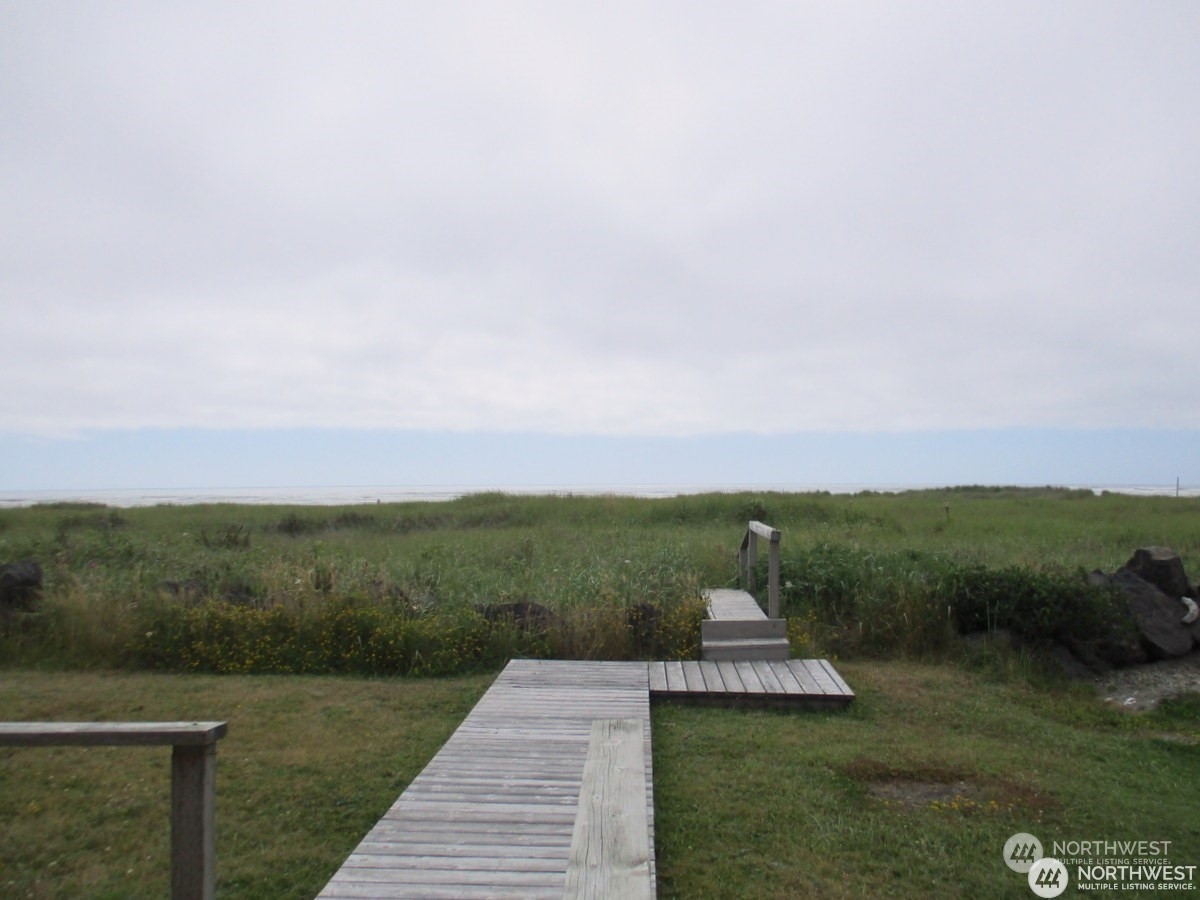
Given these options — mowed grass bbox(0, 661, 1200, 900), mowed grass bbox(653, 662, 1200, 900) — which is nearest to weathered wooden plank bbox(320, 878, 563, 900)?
mowed grass bbox(0, 661, 1200, 900)

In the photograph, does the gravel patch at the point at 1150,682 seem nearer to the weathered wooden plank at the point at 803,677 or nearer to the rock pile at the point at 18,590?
the weathered wooden plank at the point at 803,677

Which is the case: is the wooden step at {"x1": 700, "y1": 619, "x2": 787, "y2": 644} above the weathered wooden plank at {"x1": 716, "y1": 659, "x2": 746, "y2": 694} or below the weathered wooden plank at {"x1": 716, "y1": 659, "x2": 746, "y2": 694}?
above

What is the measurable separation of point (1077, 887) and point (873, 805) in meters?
1.19

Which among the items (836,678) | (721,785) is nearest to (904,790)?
(721,785)

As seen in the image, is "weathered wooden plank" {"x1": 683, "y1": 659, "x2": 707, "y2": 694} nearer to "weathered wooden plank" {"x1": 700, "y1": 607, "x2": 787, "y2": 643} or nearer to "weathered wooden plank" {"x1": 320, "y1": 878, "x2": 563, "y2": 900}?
"weathered wooden plank" {"x1": 700, "y1": 607, "x2": 787, "y2": 643}

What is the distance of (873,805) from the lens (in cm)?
508

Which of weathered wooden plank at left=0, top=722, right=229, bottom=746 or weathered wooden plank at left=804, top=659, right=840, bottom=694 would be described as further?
weathered wooden plank at left=804, top=659, right=840, bottom=694

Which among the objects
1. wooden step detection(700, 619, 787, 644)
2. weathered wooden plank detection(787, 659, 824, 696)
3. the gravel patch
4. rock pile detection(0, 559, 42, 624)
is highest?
rock pile detection(0, 559, 42, 624)

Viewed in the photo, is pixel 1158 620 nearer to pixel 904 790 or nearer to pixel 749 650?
pixel 749 650

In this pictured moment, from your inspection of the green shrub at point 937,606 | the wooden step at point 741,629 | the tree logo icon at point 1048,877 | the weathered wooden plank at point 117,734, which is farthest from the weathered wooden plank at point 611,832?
the green shrub at point 937,606

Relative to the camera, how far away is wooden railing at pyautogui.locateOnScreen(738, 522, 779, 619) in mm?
8641

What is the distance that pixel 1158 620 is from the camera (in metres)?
9.02

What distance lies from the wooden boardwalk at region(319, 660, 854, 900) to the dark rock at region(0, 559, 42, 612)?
20.2ft

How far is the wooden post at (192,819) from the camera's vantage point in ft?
8.82
